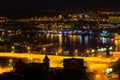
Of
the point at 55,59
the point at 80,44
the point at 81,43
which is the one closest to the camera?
the point at 55,59

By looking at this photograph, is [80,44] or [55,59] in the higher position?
[55,59]

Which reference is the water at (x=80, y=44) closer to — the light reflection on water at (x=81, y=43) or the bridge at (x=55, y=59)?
the light reflection on water at (x=81, y=43)

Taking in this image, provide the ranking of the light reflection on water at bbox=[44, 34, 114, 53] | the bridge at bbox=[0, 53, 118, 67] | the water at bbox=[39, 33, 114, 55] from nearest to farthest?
the bridge at bbox=[0, 53, 118, 67] → the water at bbox=[39, 33, 114, 55] → the light reflection on water at bbox=[44, 34, 114, 53]

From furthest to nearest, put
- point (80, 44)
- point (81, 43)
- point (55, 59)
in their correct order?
point (81, 43) < point (80, 44) < point (55, 59)

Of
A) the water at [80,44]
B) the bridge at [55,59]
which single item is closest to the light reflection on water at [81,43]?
the water at [80,44]

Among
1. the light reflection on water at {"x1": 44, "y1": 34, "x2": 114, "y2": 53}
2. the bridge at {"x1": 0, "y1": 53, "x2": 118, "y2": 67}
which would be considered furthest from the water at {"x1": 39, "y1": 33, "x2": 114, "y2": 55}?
the bridge at {"x1": 0, "y1": 53, "x2": 118, "y2": 67}

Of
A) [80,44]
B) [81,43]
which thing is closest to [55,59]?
[80,44]

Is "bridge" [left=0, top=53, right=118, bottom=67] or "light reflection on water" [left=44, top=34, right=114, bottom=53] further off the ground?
"bridge" [left=0, top=53, right=118, bottom=67]

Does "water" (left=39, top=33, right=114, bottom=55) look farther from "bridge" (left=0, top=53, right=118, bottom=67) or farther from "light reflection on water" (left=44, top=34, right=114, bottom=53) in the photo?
"bridge" (left=0, top=53, right=118, bottom=67)

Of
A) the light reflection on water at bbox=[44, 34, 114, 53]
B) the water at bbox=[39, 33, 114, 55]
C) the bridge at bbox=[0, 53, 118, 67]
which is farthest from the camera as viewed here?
the light reflection on water at bbox=[44, 34, 114, 53]

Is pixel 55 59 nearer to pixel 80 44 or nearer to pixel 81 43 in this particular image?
pixel 80 44

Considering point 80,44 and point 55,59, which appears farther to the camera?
point 80,44
